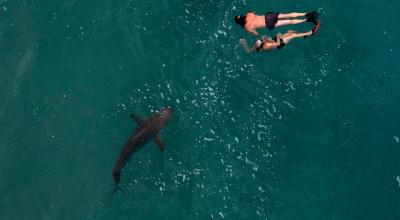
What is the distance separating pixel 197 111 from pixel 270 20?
10.9 feet

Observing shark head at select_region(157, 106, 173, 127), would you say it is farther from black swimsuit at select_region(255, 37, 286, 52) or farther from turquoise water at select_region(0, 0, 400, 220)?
black swimsuit at select_region(255, 37, 286, 52)

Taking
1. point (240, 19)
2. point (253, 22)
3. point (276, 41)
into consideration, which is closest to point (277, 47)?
point (276, 41)

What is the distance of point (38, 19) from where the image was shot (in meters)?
14.4

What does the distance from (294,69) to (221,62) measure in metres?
2.12

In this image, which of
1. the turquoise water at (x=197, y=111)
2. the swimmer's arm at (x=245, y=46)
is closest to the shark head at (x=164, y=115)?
the turquoise water at (x=197, y=111)

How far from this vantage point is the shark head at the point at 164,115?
13.3m

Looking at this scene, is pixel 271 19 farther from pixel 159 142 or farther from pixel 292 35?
pixel 159 142

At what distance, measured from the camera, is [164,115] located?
13.4 meters

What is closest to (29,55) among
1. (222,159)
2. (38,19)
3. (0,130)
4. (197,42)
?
(38,19)

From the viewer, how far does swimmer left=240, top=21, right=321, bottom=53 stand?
537 inches

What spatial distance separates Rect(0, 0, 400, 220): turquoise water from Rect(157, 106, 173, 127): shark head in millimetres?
235

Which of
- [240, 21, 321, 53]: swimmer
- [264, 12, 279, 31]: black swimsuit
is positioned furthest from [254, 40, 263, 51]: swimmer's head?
[264, 12, 279, 31]: black swimsuit

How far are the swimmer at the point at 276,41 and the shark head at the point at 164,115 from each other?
2.90 metres

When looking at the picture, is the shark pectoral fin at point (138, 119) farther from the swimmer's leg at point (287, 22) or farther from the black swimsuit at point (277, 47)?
the swimmer's leg at point (287, 22)
